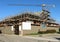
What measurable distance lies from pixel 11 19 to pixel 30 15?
18.5 feet

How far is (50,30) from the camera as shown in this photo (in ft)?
136

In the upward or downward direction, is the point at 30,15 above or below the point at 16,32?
above

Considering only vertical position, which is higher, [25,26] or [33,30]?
[25,26]

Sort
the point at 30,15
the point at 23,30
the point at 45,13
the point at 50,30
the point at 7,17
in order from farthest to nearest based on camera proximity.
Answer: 1. the point at 45,13
2. the point at 7,17
3. the point at 30,15
4. the point at 50,30
5. the point at 23,30

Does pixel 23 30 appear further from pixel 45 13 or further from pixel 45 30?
pixel 45 13

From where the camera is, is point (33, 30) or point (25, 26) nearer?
point (25, 26)

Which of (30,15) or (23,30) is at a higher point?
(30,15)

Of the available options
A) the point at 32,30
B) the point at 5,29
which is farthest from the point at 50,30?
the point at 5,29

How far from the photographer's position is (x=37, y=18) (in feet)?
164

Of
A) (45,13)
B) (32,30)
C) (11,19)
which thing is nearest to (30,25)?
(32,30)

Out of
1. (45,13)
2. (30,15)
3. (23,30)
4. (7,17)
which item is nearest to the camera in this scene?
(23,30)

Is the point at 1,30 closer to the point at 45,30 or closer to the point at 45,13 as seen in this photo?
the point at 45,30

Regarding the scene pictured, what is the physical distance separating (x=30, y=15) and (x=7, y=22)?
699cm

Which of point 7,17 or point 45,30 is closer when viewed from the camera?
point 45,30
